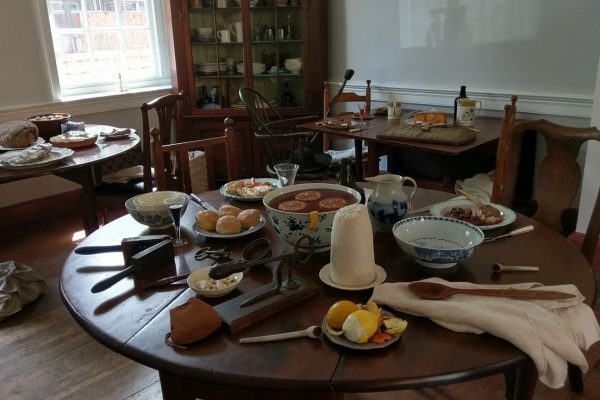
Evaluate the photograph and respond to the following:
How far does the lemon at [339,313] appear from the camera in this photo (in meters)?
0.88

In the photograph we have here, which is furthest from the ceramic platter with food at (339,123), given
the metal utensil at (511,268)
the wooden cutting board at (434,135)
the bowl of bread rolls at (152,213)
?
the metal utensil at (511,268)

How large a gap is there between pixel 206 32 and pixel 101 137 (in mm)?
1626

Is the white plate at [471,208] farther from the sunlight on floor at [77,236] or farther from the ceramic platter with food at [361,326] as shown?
the sunlight on floor at [77,236]

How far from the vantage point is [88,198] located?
2338mm

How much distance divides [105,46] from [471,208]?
11.1ft

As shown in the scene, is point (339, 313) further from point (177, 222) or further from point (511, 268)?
point (177, 222)

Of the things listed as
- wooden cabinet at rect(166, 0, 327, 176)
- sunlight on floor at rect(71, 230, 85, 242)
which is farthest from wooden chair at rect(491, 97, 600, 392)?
sunlight on floor at rect(71, 230, 85, 242)

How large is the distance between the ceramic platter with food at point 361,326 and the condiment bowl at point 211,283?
23 centimetres

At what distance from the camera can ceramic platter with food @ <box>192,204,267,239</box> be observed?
1.29 m

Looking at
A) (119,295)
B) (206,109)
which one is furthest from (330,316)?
(206,109)

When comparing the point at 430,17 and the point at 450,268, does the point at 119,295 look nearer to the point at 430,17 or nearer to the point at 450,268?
the point at 450,268

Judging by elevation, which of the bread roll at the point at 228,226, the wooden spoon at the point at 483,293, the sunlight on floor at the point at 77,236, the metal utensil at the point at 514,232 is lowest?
the sunlight on floor at the point at 77,236

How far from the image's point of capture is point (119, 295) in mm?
1057

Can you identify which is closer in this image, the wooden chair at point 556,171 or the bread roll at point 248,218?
the bread roll at point 248,218
